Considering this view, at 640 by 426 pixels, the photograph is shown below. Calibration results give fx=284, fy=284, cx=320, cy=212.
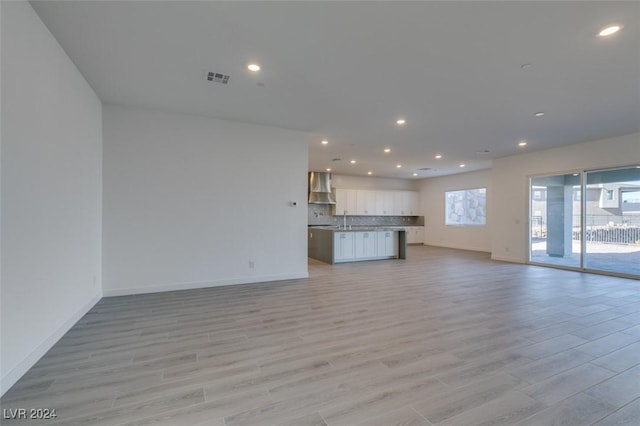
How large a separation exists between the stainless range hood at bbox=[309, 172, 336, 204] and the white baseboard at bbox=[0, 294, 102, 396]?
749 cm

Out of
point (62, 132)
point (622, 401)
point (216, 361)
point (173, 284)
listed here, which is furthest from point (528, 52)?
point (173, 284)

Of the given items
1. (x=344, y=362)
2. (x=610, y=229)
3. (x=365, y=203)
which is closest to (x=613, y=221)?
(x=610, y=229)

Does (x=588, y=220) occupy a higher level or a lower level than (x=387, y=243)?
higher

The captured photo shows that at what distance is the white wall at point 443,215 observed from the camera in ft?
32.8

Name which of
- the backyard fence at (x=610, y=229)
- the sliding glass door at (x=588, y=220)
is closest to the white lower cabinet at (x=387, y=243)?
the sliding glass door at (x=588, y=220)

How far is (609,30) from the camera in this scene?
251 cm

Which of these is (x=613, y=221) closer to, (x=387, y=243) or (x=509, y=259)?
(x=509, y=259)

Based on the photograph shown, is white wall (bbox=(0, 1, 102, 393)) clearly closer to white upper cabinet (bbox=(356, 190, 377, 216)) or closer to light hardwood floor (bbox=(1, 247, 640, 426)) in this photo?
light hardwood floor (bbox=(1, 247, 640, 426))

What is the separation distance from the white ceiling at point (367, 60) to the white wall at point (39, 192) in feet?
1.11

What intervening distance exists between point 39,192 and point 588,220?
9.20m

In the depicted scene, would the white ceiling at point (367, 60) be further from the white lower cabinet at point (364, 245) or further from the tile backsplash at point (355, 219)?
→ the tile backsplash at point (355, 219)

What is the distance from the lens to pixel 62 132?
2.84 meters

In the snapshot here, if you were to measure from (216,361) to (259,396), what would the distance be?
650mm

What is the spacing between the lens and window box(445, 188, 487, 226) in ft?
33.7
